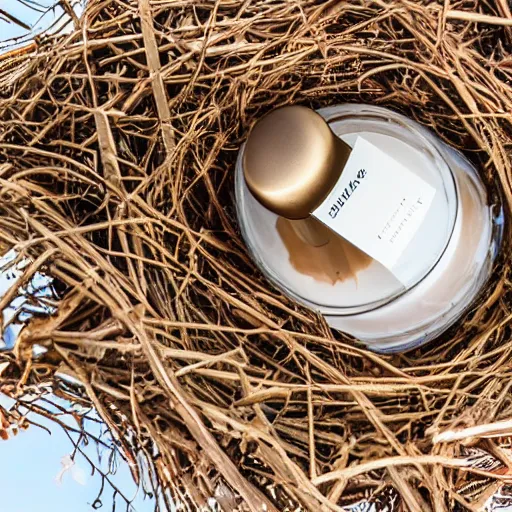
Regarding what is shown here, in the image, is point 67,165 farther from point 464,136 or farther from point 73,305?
point 464,136

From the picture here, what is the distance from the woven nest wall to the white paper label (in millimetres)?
73

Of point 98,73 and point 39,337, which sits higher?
point 98,73

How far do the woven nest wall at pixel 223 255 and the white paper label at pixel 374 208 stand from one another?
73 mm

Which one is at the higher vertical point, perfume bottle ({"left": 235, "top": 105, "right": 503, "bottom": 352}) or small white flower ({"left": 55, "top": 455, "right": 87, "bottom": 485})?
perfume bottle ({"left": 235, "top": 105, "right": 503, "bottom": 352})

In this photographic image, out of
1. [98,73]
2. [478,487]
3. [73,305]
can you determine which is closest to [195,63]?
[98,73]

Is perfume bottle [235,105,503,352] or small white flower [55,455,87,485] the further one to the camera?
small white flower [55,455,87,485]

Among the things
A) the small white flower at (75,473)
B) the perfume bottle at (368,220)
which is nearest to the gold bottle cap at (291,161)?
the perfume bottle at (368,220)

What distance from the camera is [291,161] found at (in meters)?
0.38

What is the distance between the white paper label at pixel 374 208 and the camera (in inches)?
16.6

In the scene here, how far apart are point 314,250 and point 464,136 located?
153mm

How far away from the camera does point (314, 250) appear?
1.58 ft

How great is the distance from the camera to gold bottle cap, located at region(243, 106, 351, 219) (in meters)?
0.38

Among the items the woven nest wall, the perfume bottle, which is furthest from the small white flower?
the perfume bottle

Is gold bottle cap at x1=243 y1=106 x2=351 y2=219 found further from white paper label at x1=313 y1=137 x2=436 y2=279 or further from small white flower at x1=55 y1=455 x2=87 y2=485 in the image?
small white flower at x1=55 y1=455 x2=87 y2=485
